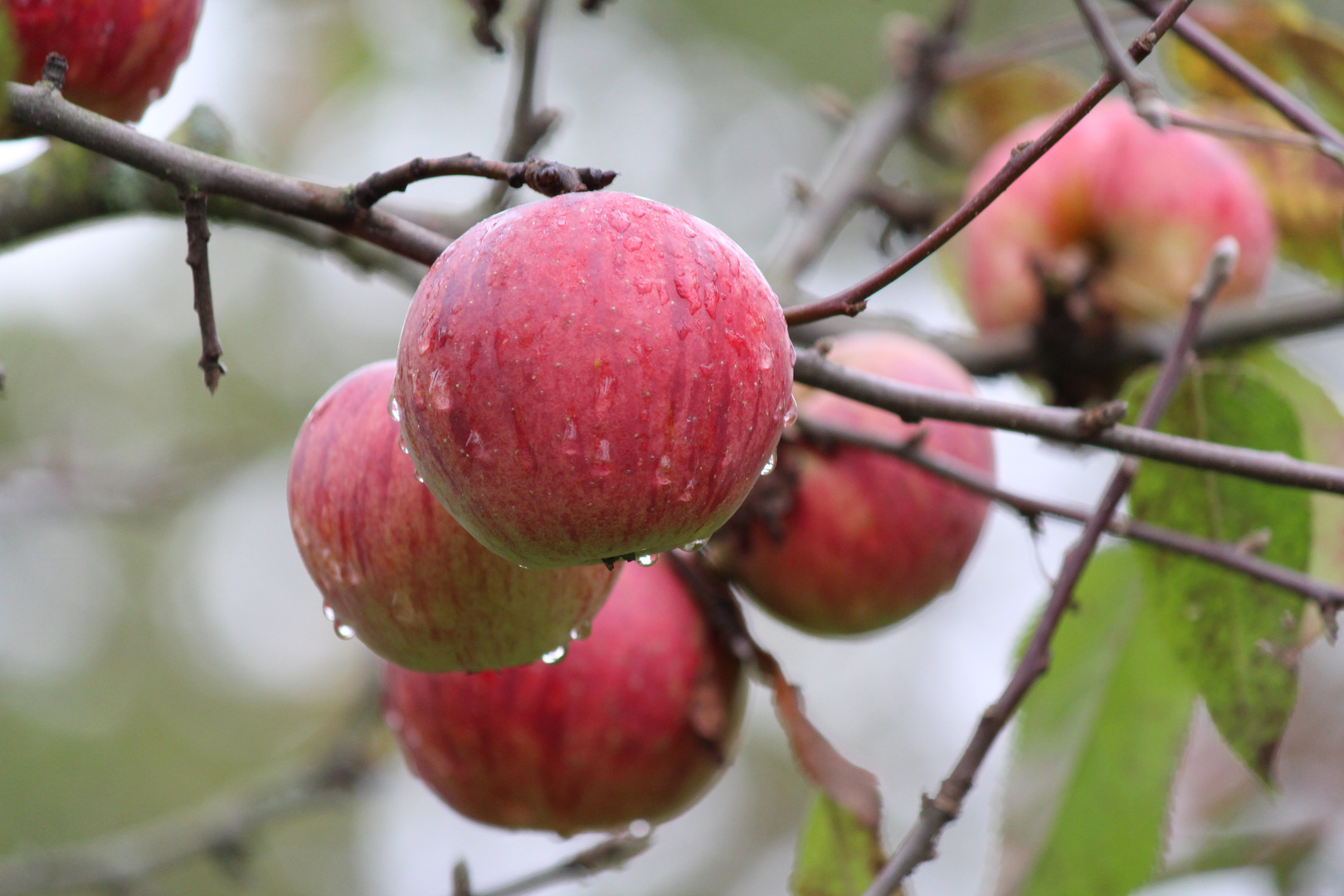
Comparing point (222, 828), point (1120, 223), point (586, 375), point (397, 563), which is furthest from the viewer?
point (222, 828)

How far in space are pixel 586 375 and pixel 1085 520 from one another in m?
0.54

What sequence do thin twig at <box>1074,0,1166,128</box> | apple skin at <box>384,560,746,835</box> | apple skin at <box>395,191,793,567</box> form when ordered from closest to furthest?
1. apple skin at <box>395,191,793,567</box>
2. thin twig at <box>1074,0,1166,128</box>
3. apple skin at <box>384,560,746,835</box>

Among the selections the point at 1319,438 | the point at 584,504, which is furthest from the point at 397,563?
the point at 1319,438

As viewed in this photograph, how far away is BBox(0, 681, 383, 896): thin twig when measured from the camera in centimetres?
149

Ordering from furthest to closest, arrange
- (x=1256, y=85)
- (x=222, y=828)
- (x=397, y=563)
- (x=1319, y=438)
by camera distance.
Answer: (x=222, y=828)
(x=1319, y=438)
(x=1256, y=85)
(x=397, y=563)

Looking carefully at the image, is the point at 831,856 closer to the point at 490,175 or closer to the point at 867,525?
the point at 867,525

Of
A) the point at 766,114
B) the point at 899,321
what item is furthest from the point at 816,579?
the point at 766,114

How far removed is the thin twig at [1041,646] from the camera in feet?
2.58

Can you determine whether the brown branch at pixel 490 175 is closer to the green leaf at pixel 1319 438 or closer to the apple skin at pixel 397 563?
the apple skin at pixel 397 563

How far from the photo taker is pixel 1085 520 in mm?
936

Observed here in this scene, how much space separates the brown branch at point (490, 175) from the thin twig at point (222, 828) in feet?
3.74

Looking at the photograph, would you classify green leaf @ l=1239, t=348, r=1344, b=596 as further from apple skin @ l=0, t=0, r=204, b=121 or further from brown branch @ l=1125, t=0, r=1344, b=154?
apple skin @ l=0, t=0, r=204, b=121

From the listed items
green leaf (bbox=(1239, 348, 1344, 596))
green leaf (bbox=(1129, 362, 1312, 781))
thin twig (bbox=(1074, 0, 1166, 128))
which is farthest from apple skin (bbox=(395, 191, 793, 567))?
green leaf (bbox=(1239, 348, 1344, 596))

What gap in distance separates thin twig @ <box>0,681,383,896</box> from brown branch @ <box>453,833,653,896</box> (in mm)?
556
